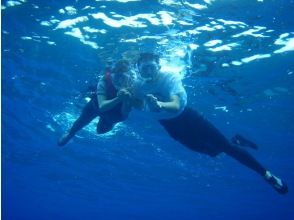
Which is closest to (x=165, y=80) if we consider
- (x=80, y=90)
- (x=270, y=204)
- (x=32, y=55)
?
(x=32, y=55)

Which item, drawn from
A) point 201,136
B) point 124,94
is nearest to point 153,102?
point 124,94

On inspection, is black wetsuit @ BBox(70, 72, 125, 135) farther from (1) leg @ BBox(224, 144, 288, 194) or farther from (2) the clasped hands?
(1) leg @ BBox(224, 144, 288, 194)

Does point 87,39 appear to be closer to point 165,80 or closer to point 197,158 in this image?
point 165,80

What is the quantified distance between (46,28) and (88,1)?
297 cm

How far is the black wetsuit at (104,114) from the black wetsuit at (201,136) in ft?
4.57

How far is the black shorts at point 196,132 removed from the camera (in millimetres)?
9266

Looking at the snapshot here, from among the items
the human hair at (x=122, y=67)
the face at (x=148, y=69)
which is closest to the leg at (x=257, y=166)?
the face at (x=148, y=69)

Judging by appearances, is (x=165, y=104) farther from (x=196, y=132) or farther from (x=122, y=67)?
(x=196, y=132)

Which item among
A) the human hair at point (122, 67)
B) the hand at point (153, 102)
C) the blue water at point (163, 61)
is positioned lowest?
the blue water at point (163, 61)

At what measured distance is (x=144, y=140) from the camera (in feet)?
90.8

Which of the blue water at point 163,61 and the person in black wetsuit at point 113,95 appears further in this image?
the blue water at point 163,61

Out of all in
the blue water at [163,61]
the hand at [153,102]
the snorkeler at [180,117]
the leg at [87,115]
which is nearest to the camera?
the hand at [153,102]

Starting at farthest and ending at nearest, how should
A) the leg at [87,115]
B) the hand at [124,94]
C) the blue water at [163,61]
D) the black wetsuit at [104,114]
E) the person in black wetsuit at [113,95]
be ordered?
the blue water at [163,61]
the leg at [87,115]
the black wetsuit at [104,114]
the person in black wetsuit at [113,95]
the hand at [124,94]

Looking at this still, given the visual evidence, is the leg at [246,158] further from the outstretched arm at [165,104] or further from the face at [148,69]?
the face at [148,69]
